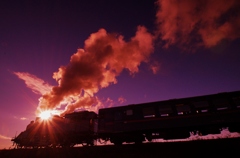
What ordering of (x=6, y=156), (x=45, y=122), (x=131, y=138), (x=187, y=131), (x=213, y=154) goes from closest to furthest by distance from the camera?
(x=213, y=154)
(x=6, y=156)
(x=187, y=131)
(x=131, y=138)
(x=45, y=122)

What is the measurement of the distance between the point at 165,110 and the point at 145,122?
2.06 m

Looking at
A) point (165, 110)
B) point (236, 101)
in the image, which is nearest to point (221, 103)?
point (236, 101)

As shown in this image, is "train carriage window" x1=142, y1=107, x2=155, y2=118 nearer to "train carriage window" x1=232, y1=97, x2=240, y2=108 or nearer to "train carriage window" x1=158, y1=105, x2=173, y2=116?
"train carriage window" x1=158, y1=105, x2=173, y2=116

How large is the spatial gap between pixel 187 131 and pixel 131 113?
509 cm

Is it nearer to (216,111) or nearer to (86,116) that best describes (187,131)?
(216,111)

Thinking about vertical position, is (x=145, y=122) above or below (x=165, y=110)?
below

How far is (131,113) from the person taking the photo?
16.1 metres

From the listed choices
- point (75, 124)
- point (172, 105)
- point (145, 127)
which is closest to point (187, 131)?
point (172, 105)

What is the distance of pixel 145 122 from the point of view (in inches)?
602

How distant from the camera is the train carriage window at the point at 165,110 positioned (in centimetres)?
1485

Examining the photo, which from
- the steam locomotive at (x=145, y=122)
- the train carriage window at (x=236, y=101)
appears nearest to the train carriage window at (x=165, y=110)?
the steam locomotive at (x=145, y=122)

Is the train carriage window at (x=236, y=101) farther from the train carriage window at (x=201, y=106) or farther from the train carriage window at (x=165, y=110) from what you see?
the train carriage window at (x=165, y=110)

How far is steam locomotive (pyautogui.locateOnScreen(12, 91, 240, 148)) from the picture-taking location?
45.3 ft

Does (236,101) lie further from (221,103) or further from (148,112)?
(148,112)
